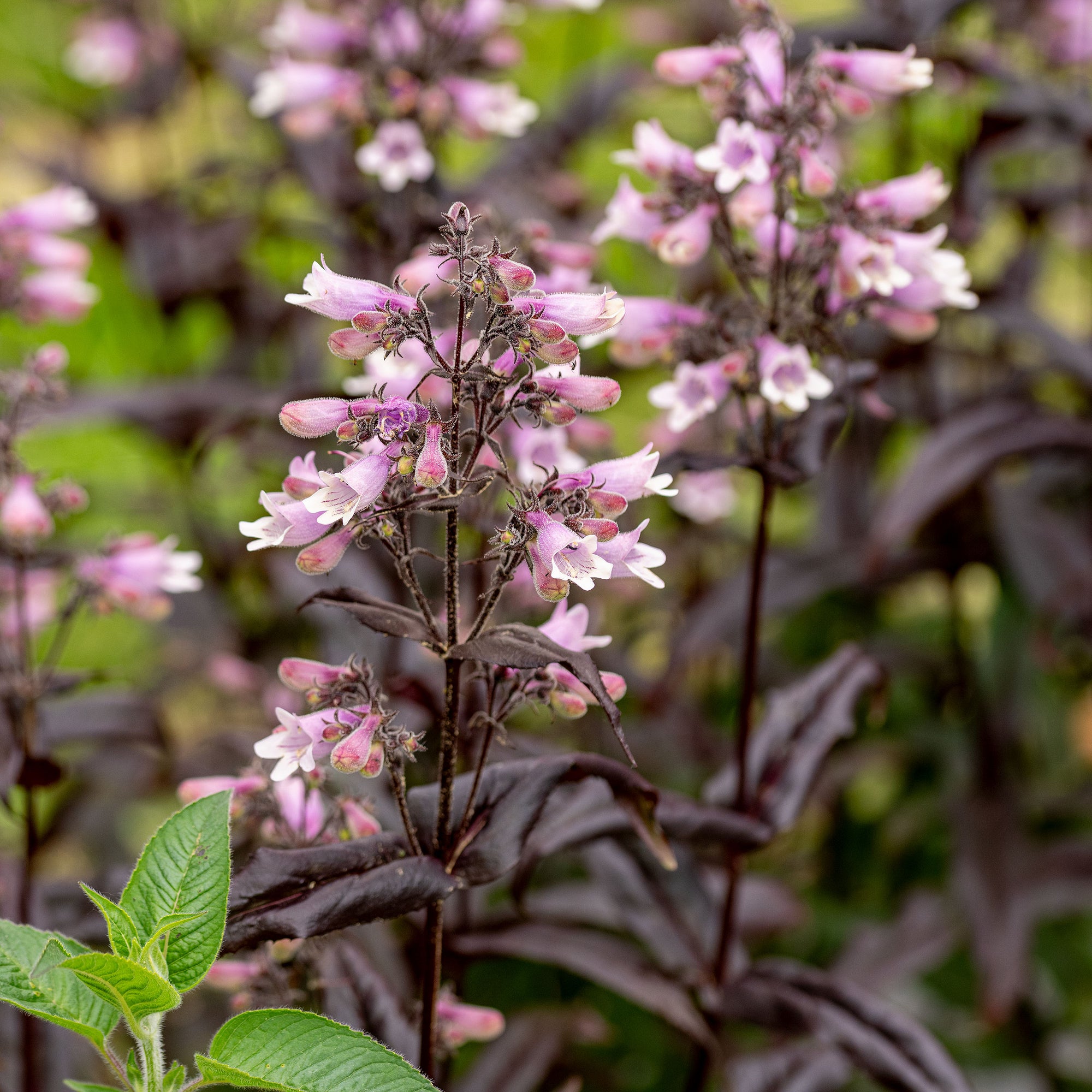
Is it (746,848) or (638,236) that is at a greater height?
(638,236)

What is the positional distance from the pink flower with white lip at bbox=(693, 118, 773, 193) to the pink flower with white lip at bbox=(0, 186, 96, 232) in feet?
4.29

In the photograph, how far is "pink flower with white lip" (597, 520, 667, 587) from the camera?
1.25m

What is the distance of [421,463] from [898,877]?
2547 mm

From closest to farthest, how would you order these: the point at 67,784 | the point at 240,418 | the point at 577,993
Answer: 1. the point at 240,418
2. the point at 577,993
3. the point at 67,784

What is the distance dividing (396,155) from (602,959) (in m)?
1.51

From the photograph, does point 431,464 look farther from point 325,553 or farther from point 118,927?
point 118,927

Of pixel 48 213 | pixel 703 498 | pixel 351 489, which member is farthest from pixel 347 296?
pixel 703 498

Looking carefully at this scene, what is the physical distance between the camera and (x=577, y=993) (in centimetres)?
283

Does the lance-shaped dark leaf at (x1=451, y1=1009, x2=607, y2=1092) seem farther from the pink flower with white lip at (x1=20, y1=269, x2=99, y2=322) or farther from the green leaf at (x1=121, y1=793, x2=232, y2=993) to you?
the pink flower with white lip at (x1=20, y1=269, x2=99, y2=322)

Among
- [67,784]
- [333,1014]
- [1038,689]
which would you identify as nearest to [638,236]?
[333,1014]

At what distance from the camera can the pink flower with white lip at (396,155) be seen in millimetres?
2281

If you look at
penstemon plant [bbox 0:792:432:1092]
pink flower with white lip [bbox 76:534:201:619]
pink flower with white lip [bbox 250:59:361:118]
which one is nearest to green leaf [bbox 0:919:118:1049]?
penstemon plant [bbox 0:792:432:1092]

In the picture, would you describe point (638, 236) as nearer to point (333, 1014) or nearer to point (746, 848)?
point (746, 848)

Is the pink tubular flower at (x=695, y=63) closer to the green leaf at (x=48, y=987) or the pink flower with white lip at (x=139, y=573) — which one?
the pink flower with white lip at (x=139, y=573)
